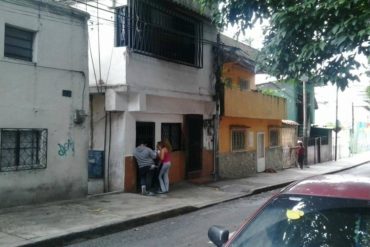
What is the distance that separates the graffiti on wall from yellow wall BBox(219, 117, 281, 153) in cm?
801

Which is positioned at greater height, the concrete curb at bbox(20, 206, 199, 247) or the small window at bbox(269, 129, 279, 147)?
the small window at bbox(269, 129, 279, 147)

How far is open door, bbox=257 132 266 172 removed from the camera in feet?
73.1

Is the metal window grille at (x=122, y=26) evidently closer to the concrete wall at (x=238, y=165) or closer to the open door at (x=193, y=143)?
the open door at (x=193, y=143)

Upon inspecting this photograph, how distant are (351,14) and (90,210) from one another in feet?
21.9

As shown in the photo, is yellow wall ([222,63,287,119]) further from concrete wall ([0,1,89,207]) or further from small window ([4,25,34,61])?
small window ([4,25,34,61])

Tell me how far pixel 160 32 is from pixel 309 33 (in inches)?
268

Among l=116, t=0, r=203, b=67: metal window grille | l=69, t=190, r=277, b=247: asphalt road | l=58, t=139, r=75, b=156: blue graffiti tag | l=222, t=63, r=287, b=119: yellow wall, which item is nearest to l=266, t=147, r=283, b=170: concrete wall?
l=222, t=63, r=287, b=119: yellow wall

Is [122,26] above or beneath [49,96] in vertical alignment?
above

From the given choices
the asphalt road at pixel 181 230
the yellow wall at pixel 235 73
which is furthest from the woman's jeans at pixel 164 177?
the yellow wall at pixel 235 73

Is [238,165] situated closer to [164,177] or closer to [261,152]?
[261,152]

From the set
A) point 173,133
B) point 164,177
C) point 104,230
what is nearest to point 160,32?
point 173,133

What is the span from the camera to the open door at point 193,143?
54.0ft

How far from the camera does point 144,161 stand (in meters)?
13.3

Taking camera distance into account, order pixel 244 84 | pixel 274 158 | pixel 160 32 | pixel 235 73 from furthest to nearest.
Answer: pixel 274 158 → pixel 244 84 → pixel 235 73 → pixel 160 32
